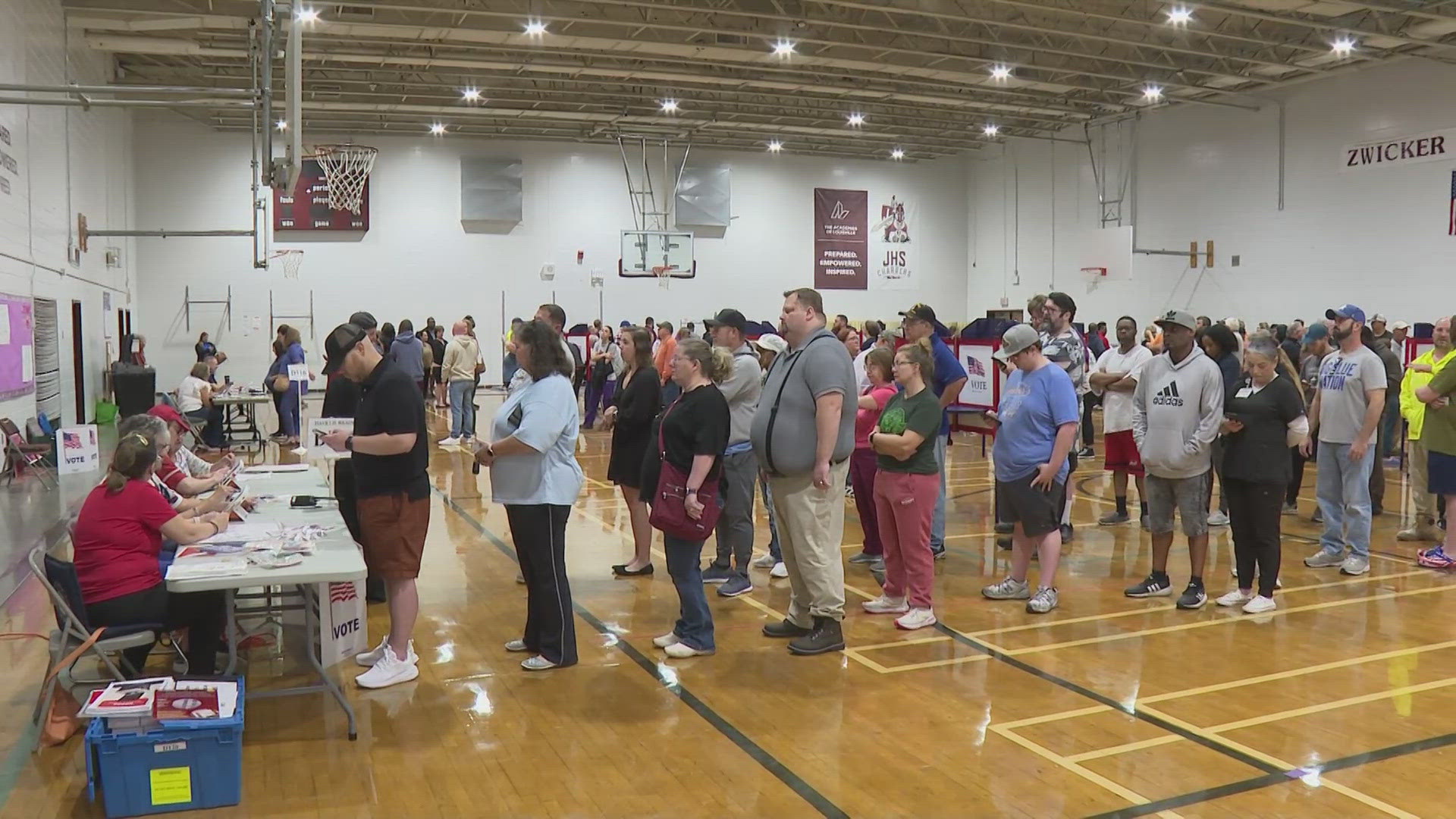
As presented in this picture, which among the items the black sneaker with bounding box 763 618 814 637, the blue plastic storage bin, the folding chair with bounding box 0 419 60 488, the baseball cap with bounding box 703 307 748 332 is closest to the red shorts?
the baseball cap with bounding box 703 307 748 332

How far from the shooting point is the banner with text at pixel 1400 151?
15523mm

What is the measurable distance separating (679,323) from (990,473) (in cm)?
1434

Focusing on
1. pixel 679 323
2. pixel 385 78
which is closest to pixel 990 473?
pixel 385 78

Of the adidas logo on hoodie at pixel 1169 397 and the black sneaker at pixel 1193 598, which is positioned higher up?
the adidas logo on hoodie at pixel 1169 397

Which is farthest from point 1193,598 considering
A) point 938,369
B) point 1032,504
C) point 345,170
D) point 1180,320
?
point 345,170

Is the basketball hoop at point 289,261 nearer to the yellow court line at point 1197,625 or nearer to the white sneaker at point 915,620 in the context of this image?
the white sneaker at point 915,620

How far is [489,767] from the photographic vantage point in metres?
3.67

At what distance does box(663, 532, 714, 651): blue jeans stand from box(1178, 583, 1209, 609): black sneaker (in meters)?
2.62

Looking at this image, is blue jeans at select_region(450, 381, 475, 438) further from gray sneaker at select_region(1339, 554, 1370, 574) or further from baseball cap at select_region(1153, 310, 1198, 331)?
gray sneaker at select_region(1339, 554, 1370, 574)

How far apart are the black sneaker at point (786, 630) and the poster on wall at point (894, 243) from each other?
70.6 feet

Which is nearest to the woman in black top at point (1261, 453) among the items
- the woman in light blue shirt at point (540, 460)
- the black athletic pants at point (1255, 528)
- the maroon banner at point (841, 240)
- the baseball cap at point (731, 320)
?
the black athletic pants at point (1255, 528)

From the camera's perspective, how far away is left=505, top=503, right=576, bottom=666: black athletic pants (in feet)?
14.9

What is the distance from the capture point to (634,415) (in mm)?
6027

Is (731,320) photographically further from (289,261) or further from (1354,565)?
(289,261)
